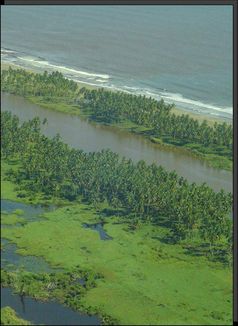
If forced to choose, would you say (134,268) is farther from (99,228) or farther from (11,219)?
(11,219)

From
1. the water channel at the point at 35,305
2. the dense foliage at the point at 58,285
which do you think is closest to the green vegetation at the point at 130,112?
the dense foliage at the point at 58,285

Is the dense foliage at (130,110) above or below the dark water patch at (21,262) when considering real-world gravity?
above

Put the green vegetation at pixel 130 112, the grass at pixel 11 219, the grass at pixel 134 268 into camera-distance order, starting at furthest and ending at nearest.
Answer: the green vegetation at pixel 130 112 < the grass at pixel 11 219 < the grass at pixel 134 268

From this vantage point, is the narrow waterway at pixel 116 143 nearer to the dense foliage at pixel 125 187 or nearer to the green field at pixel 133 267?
the dense foliage at pixel 125 187

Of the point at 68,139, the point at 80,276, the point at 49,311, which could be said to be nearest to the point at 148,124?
the point at 68,139

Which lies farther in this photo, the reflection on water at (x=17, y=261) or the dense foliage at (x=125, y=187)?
the dense foliage at (x=125, y=187)

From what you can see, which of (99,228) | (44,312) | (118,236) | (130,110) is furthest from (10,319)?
(130,110)

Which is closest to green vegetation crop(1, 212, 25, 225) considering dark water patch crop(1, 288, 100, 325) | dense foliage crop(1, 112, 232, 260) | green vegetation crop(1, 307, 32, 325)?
dense foliage crop(1, 112, 232, 260)
